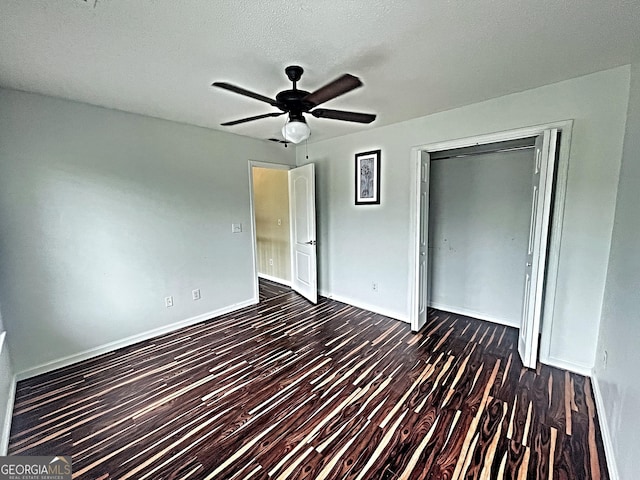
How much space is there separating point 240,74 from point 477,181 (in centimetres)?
286

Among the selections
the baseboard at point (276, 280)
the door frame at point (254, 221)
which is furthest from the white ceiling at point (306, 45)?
the baseboard at point (276, 280)

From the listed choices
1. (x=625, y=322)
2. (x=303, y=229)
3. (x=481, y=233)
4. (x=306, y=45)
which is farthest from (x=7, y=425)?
(x=481, y=233)

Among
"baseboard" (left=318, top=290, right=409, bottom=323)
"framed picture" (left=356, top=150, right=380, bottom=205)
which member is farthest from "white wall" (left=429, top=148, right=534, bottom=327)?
"framed picture" (left=356, top=150, right=380, bottom=205)

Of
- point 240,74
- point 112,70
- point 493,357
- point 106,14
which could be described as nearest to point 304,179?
point 240,74

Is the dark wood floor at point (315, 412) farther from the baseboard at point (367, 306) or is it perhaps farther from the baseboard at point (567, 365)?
the baseboard at point (367, 306)

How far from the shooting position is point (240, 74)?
2027 mm

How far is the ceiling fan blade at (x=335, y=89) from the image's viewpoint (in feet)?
4.60

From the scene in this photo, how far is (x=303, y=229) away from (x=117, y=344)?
2.59 metres

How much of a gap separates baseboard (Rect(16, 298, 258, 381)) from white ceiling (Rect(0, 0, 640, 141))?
2326 mm

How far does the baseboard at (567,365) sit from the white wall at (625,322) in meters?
0.14

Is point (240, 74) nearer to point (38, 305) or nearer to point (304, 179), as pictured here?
point (304, 179)

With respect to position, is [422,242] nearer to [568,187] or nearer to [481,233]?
[481,233]

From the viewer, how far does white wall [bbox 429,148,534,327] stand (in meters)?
3.13

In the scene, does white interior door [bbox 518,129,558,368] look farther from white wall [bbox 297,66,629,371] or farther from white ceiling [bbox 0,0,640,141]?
white ceiling [bbox 0,0,640,141]
